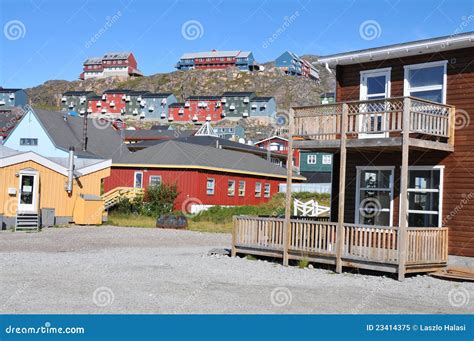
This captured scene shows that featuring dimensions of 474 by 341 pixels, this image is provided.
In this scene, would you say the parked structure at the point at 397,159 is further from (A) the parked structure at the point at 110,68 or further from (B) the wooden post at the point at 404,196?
(A) the parked structure at the point at 110,68

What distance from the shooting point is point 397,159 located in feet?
62.2

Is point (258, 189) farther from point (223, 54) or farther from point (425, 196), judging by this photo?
point (223, 54)

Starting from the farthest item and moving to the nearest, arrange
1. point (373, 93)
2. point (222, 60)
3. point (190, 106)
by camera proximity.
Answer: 1. point (222, 60)
2. point (190, 106)
3. point (373, 93)

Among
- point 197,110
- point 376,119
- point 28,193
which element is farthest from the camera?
point 197,110

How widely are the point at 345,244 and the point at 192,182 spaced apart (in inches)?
934

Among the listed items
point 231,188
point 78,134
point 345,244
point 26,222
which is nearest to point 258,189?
point 231,188

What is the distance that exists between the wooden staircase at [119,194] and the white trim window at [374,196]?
21.8 metres

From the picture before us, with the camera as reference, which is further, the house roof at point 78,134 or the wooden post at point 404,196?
the house roof at point 78,134

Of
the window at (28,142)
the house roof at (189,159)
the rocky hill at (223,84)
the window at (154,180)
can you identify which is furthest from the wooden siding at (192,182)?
the rocky hill at (223,84)

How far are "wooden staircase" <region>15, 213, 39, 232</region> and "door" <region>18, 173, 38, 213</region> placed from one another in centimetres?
86

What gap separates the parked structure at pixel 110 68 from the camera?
195m

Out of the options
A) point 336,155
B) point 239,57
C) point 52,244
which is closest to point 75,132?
point 52,244

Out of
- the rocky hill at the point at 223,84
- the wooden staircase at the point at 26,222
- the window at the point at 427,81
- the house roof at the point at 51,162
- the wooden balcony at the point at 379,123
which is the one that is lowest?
the wooden staircase at the point at 26,222

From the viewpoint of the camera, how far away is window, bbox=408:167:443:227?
58.9 ft
